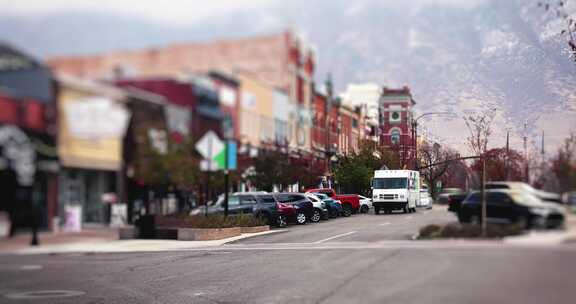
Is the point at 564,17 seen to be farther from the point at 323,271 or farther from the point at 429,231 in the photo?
the point at 323,271

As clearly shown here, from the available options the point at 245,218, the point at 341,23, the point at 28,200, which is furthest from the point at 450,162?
the point at 28,200

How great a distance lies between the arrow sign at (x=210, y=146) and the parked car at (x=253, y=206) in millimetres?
520

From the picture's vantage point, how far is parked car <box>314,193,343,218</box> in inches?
183

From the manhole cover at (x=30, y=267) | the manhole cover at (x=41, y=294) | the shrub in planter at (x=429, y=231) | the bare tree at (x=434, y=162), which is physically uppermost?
the bare tree at (x=434, y=162)

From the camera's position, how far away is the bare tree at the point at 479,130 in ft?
12.2

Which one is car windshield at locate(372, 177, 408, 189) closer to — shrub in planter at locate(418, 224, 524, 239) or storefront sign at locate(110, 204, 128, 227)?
shrub in planter at locate(418, 224, 524, 239)

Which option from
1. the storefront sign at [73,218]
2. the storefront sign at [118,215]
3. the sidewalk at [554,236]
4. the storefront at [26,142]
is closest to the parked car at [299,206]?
the storefront sign at [118,215]

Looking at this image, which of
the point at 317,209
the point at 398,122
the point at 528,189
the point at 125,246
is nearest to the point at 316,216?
the point at 317,209

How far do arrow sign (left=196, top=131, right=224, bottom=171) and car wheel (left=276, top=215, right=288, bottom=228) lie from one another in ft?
1.86

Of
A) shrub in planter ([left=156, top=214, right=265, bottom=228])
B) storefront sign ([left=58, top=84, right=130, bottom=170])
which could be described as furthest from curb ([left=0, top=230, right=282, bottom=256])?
storefront sign ([left=58, top=84, right=130, bottom=170])

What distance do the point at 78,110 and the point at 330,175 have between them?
5.14ft

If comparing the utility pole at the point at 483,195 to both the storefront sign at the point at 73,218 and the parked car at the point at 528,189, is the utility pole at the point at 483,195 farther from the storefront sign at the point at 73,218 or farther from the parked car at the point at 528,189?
the storefront sign at the point at 73,218

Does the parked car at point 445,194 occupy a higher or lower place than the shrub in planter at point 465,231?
higher

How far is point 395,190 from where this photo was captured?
13.8 ft
